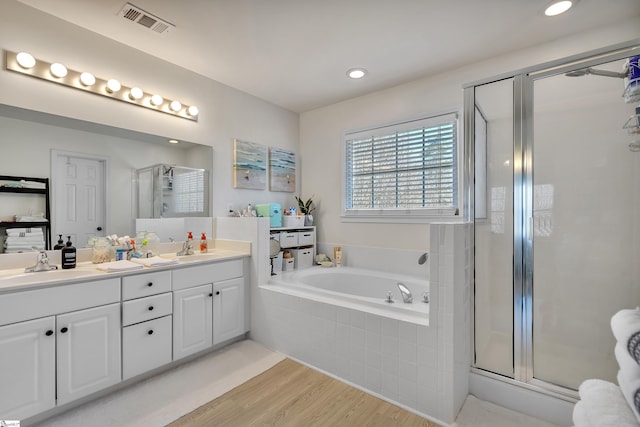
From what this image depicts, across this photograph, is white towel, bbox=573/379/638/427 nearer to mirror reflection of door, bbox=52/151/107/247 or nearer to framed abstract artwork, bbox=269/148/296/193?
mirror reflection of door, bbox=52/151/107/247

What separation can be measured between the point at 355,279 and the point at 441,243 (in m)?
1.47

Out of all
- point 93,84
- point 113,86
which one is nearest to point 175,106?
point 113,86

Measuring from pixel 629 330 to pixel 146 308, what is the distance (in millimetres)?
2378

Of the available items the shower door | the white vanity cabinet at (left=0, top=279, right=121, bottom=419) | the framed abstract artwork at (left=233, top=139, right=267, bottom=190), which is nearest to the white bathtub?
the shower door

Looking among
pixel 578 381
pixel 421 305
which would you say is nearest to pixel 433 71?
pixel 421 305

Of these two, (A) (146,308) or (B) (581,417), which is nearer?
(B) (581,417)

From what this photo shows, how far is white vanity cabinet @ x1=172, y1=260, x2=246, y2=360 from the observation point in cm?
219

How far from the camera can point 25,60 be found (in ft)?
6.08

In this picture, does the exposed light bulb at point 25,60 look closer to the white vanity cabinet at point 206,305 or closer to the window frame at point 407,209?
the white vanity cabinet at point 206,305

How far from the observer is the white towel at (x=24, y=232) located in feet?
6.14

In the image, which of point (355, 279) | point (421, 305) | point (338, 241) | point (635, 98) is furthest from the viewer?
point (338, 241)

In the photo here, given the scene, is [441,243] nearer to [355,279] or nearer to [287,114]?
[355,279]

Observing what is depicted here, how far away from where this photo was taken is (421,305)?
2.03 meters

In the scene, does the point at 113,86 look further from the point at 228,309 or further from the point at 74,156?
the point at 228,309
